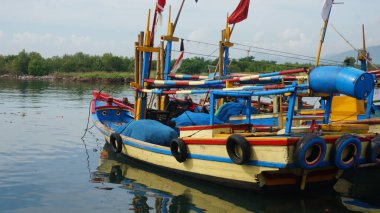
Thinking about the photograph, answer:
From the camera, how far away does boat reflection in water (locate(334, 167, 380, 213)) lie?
9094mm

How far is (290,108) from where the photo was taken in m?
8.88

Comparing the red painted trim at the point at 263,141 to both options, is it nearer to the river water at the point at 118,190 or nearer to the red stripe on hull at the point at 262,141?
the red stripe on hull at the point at 262,141

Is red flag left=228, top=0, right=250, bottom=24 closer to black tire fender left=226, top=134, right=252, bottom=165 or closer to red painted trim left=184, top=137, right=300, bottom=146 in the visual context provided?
red painted trim left=184, top=137, right=300, bottom=146

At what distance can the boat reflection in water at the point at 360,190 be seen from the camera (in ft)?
29.8

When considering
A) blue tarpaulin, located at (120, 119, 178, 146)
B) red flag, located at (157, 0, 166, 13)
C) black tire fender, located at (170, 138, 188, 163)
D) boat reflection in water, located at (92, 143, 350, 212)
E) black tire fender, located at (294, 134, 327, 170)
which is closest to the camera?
black tire fender, located at (294, 134, 327, 170)

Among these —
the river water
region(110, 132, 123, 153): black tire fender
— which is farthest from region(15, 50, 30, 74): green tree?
region(110, 132, 123, 153): black tire fender

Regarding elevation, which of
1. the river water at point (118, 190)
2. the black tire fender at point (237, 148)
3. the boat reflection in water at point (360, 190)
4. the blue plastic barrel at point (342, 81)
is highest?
the blue plastic barrel at point (342, 81)

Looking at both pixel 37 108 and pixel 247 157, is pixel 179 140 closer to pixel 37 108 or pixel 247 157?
pixel 247 157

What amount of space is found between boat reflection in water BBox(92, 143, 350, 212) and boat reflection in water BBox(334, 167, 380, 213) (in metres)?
0.34

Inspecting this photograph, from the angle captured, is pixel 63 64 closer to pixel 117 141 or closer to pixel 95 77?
pixel 95 77

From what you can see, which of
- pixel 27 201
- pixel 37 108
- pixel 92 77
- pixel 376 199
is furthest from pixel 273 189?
pixel 92 77

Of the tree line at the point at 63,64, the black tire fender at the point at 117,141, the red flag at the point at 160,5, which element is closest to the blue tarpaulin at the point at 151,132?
the black tire fender at the point at 117,141

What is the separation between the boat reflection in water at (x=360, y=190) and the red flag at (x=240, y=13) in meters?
8.23

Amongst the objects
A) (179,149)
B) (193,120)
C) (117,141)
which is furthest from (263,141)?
(117,141)
